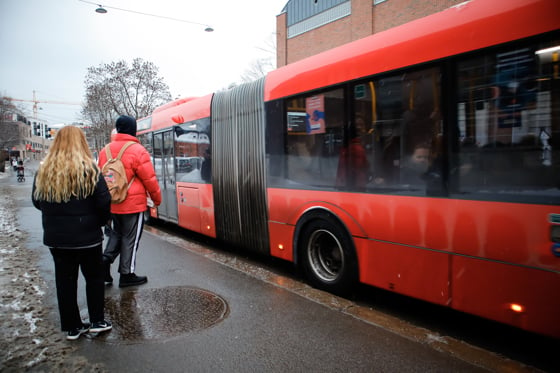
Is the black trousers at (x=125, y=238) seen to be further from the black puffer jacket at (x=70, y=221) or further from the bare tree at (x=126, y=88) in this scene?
the bare tree at (x=126, y=88)

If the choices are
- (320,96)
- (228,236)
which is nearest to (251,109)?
(320,96)

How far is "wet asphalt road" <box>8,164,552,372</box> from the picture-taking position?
2.92 meters

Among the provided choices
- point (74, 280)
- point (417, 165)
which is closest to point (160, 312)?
point (74, 280)

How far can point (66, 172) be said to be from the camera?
306 cm

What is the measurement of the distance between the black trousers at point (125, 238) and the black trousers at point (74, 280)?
48.0 inches

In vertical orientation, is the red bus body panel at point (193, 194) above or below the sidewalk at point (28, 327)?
above

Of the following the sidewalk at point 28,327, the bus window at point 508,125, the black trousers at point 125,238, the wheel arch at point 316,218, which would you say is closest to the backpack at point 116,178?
the black trousers at point 125,238

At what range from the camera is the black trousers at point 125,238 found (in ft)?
15.0

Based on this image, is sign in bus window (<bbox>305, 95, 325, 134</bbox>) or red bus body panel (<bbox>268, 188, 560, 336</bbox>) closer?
red bus body panel (<bbox>268, 188, 560, 336</bbox>)

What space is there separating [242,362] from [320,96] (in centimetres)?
302

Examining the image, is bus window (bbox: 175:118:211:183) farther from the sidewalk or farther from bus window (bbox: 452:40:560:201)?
bus window (bbox: 452:40:560:201)

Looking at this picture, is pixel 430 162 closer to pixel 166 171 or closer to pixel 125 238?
pixel 125 238

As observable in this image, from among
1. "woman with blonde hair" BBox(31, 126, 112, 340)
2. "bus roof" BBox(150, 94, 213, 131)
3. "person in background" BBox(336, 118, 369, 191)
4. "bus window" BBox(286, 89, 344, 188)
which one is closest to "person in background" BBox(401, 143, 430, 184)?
"person in background" BBox(336, 118, 369, 191)

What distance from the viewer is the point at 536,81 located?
2.72 metres
